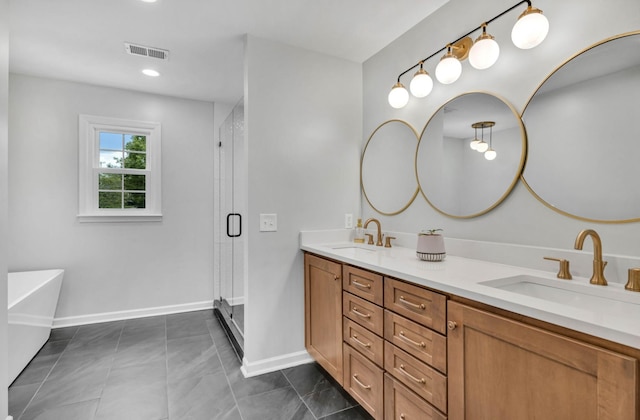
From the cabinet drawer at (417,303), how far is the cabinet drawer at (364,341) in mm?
228

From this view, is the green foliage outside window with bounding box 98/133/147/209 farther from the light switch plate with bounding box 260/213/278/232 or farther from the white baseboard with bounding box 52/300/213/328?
the light switch plate with bounding box 260/213/278/232

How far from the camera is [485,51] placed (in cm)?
154

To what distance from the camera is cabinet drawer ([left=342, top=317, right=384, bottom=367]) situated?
162cm

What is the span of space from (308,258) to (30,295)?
208cm

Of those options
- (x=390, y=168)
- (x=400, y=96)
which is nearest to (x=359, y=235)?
(x=390, y=168)

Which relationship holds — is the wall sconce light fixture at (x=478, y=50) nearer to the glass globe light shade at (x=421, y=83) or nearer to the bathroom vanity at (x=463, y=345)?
the glass globe light shade at (x=421, y=83)

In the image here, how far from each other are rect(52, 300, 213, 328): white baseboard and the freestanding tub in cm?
26

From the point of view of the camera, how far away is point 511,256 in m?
1.62

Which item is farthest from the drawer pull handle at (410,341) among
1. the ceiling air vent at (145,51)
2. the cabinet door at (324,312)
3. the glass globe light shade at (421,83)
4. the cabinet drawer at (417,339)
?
the ceiling air vent at (145,51)

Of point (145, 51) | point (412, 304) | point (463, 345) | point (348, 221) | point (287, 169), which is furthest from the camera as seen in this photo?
point (348, 221)

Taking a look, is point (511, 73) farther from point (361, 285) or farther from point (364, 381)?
point (364, 381)

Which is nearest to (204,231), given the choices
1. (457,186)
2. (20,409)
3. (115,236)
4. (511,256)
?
(115,236)

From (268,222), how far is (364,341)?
3.59 feet

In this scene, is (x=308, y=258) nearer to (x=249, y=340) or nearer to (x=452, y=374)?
(x=249, y=340)
